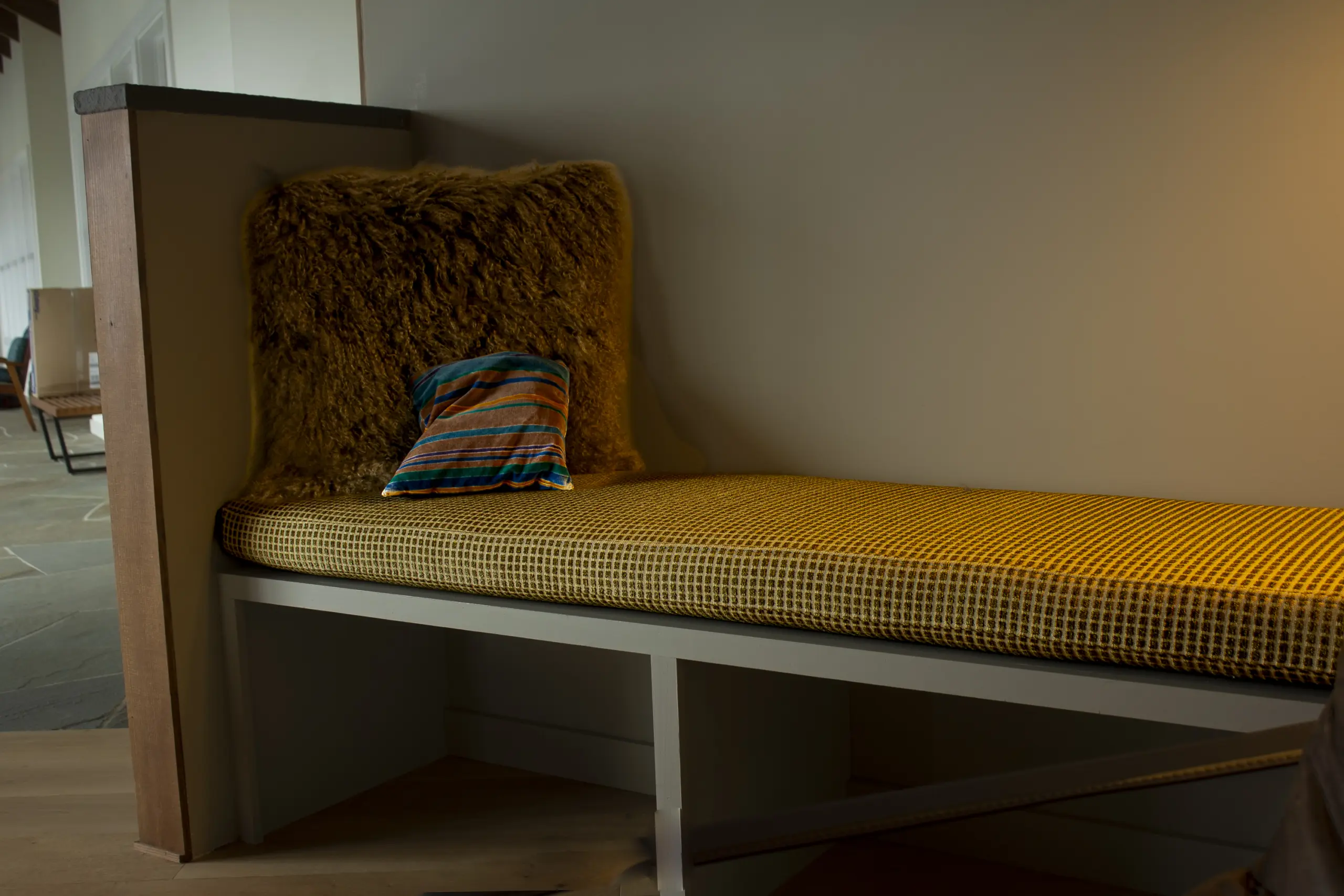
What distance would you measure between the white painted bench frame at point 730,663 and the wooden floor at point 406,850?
0.14 m

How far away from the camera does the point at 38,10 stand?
31.4 ft

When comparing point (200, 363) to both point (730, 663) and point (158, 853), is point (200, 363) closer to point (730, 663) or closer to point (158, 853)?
point (158, 853)

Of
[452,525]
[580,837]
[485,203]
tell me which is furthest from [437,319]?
[580,837]

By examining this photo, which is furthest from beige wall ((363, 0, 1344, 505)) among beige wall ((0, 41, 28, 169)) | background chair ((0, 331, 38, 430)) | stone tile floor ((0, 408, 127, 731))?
beige wall ((0, 41, 28, 169))

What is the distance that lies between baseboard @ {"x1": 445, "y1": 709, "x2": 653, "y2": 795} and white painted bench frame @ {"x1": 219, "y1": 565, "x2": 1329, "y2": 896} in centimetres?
46

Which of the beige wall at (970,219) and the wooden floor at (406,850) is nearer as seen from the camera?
the beige wall at (970,219)

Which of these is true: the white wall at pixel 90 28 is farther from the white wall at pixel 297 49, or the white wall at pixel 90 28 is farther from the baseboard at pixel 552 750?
the baseboard at pixel 552 750

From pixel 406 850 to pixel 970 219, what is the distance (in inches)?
48.8

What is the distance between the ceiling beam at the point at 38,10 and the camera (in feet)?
30.8

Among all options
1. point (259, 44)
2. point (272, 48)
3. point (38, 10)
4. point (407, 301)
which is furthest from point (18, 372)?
point (407, 301)

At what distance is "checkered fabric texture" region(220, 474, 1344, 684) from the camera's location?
107cm

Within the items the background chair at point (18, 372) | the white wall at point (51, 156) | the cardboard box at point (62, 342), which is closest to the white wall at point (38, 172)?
the white wall at point (51, 156)

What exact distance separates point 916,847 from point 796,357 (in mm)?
758

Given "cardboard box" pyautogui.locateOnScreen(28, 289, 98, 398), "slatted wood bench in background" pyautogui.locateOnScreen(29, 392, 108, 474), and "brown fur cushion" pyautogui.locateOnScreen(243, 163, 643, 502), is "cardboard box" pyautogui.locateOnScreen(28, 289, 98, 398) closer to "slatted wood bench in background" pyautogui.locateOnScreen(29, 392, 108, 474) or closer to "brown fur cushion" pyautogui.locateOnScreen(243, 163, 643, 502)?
"slatted wood bench in background" pyautogui.locateOnScreen(29, 392, 108, 474)
